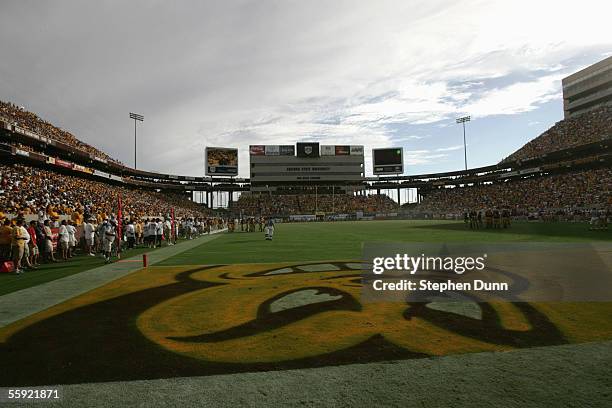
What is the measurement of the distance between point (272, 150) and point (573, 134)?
61603 mm

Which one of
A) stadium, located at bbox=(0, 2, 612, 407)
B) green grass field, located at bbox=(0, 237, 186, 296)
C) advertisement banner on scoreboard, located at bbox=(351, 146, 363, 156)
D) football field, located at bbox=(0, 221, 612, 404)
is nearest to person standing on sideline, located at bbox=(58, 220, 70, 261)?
stadium, located at bbox=(0, 2, 612, 407)

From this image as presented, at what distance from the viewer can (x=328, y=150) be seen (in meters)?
92.9

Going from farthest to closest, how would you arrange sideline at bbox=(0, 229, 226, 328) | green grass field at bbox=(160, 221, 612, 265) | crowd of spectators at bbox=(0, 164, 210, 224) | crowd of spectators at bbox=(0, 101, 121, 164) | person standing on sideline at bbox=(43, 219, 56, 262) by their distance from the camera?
crowd of spectators at bbox=(0, 101, 121, 164)
crowd of spectators at bbox=(0, 164, 210, 224)
person standing on sideline at bbox=(43, 219, 56, 262)
green grass field at bbox=(160, 221, 612, 265)
sideline at bbox=(0, 229, 226, 328)

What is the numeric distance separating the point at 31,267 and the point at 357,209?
75800 mm

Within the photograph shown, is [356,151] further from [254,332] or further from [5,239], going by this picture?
[254,332]

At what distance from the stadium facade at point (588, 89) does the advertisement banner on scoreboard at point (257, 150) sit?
69581 mm

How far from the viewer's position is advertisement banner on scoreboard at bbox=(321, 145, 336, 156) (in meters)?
92.6

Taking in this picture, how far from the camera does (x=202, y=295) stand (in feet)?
24.7

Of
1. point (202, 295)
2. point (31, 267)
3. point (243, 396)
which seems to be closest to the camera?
point (243, 396)

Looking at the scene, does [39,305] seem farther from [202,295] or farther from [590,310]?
[590,310]

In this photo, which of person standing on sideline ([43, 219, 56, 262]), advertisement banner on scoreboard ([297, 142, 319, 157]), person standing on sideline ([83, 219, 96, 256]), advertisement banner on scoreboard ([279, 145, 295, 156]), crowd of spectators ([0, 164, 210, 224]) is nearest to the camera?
person standing on sideline ([43, 219, 56, 262])

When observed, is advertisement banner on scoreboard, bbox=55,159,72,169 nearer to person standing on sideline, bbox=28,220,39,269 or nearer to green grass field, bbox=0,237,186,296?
green grass field, bbox=0,237,186,296

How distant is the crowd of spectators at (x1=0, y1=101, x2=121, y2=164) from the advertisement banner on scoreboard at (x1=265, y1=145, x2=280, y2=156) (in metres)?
44.3

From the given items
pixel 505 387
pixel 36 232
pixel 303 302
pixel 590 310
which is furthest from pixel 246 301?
pixel 36 232
